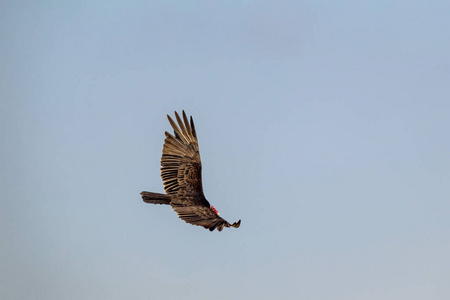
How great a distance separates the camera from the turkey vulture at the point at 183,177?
2731 cm

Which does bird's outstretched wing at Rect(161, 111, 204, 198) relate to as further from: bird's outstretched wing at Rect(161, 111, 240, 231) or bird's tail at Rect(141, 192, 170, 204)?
bird's tail at Rect(141, 192, 170, 204)

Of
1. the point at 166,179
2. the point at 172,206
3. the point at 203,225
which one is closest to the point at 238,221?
the point at 203,225

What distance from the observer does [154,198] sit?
93.8 ft

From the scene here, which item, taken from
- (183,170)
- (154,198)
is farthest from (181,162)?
(154,198)

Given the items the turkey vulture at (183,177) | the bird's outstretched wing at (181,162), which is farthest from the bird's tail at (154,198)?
the bird's outstretched wing at (181,162)

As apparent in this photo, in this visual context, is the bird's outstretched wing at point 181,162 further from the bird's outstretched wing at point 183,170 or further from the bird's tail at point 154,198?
the bird's tail at point 154,198

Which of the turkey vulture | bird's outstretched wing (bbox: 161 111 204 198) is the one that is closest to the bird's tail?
the turkey vulture

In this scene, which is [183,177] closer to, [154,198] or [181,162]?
[181,162]

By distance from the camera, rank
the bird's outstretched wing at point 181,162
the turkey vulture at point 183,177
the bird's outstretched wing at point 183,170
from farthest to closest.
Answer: the bird's outstretched wing at point 181,162 < the bird's outstretched wing at point 183,170 < the turkey vulture at point 183,177

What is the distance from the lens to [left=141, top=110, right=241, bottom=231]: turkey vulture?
27.3m

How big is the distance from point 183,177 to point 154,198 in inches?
84.8

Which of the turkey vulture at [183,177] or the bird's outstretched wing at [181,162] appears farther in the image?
the bird's outstretched wing at [181,162]

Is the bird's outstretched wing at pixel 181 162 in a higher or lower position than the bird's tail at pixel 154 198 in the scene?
higher

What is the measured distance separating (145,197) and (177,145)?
3.63 metres
